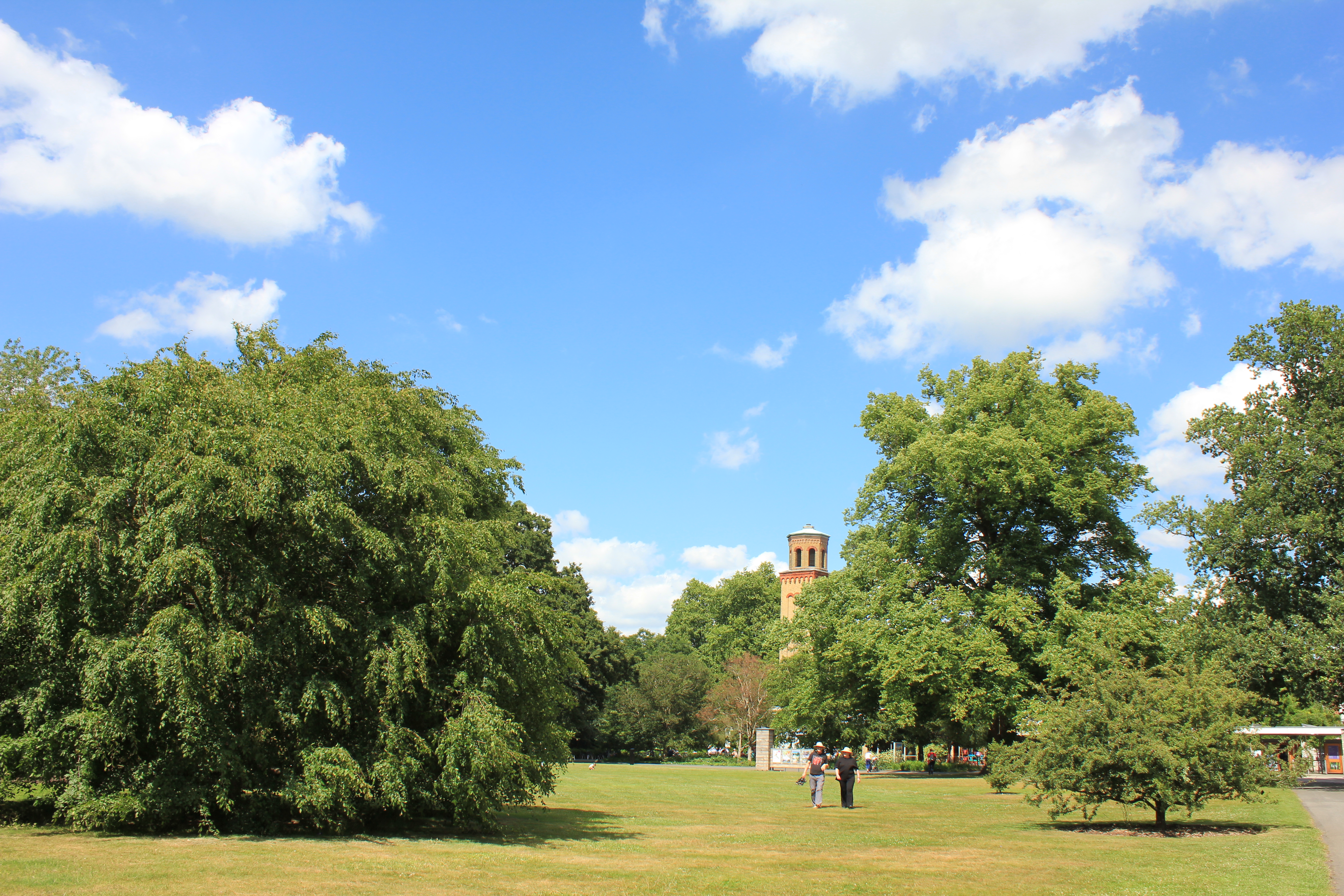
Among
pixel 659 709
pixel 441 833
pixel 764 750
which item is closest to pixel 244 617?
pixel 441 833

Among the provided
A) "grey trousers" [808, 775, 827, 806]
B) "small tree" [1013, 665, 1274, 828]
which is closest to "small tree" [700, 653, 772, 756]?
"grey trousers" [808, 775, 827, 806]

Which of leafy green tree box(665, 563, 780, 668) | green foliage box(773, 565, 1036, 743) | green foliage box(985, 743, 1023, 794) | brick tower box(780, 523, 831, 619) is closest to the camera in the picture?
green foliage box(985, 743, 1023, 794)

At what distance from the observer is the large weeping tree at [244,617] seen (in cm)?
1298

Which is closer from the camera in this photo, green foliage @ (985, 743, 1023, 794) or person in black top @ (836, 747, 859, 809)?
green foliage @ (985, 743, 1023, 794)

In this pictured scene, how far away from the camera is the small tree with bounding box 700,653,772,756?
6475cm

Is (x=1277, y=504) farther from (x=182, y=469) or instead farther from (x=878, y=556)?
(x=182, y=469)

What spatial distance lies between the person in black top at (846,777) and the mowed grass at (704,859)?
1963 mm

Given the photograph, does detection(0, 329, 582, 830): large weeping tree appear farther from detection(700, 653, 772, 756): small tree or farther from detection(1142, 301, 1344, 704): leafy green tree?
detection(700, 653, 772, 756): small tree

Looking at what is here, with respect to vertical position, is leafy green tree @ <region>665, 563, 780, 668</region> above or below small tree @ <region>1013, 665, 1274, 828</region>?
above

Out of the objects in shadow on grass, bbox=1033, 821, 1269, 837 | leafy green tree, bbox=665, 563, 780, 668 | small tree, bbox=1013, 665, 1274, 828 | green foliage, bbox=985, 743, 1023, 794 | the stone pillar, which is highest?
leafy green tree, bbox=665, 563, 780, 668

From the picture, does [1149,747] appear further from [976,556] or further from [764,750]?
[764,750]

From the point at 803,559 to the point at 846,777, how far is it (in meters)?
60.5

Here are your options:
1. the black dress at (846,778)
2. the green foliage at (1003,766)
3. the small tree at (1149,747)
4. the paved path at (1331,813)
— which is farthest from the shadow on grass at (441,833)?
the paved path at (1331,813)

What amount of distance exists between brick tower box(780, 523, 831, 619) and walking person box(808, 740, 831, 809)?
5693 cm
